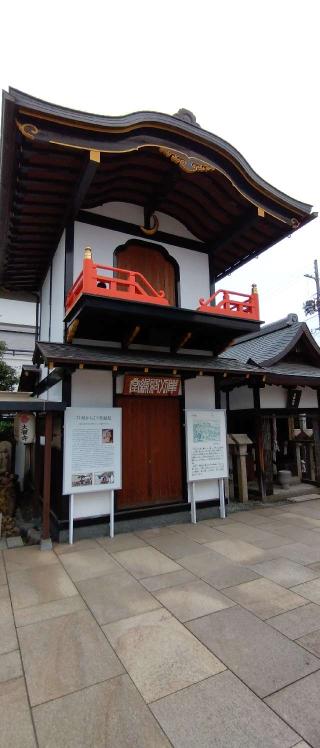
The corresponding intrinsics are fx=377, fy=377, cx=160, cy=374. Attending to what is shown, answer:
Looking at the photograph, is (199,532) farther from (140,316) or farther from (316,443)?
(316,443)

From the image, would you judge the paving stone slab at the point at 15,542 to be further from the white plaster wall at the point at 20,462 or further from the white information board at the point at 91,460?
the white plaster wall at the point at 20,462

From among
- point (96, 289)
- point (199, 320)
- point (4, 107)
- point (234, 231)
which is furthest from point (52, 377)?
point (234, 231)

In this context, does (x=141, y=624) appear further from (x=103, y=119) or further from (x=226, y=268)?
(x=226, y=268)

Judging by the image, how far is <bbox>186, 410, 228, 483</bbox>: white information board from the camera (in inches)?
331

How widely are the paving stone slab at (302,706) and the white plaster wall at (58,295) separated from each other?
23.6ft

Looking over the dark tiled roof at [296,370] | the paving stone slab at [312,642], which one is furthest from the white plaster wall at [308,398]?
the paving stone slab at [312,642]

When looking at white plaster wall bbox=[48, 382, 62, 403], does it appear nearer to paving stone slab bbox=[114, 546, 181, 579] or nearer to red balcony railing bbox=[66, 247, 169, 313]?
red balcony railing bbox=[66, 247, 169, 313]

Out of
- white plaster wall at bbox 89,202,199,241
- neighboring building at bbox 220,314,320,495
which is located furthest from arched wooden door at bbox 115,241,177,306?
neighboring building at bbox 220,314,320,495

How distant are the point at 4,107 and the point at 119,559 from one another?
7.45 meters

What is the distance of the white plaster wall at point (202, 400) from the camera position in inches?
347

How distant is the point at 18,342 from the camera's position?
20312 millimetres

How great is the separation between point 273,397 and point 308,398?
177 centimetres

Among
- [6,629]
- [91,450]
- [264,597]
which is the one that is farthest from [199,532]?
[6,629]

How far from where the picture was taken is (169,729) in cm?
277
